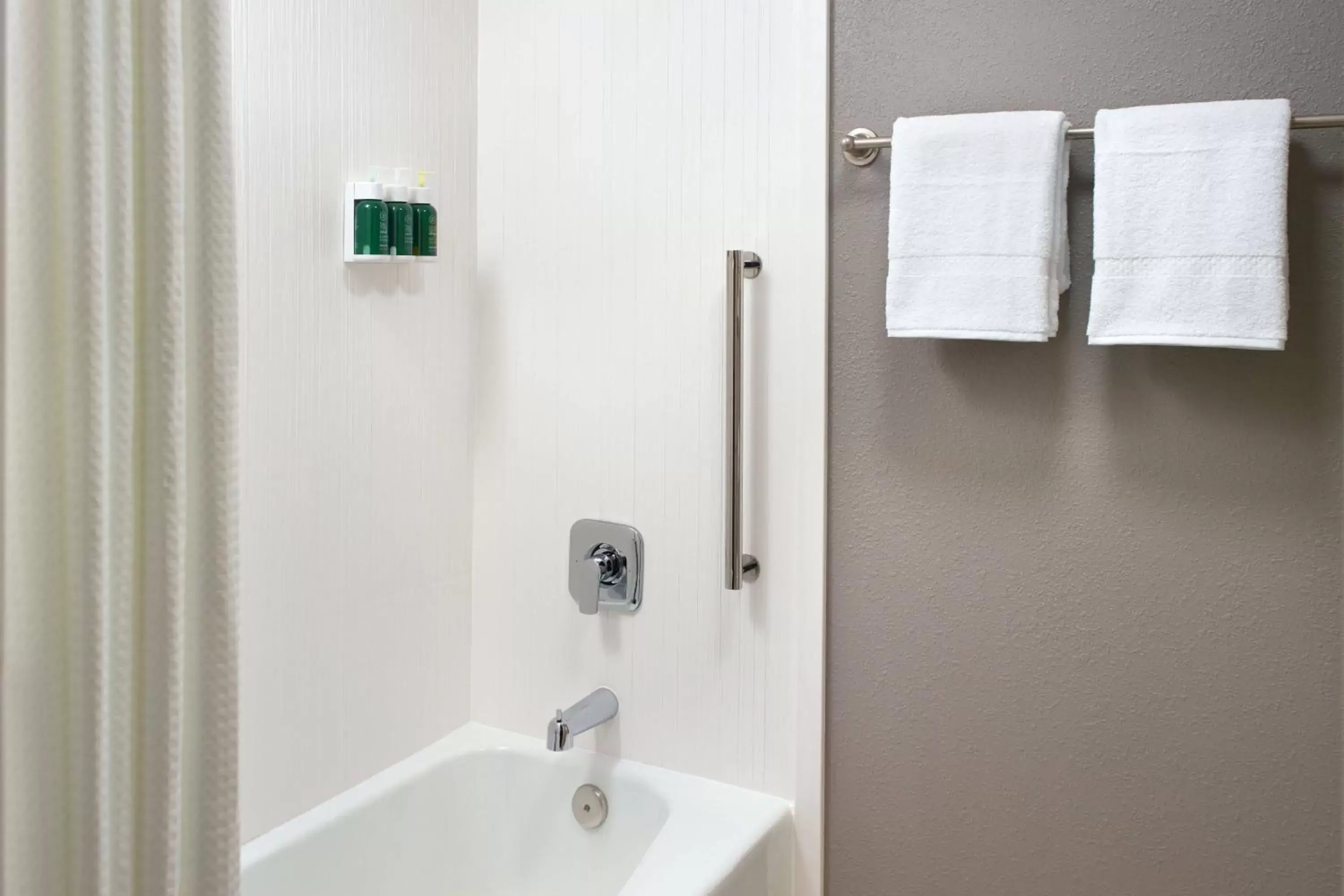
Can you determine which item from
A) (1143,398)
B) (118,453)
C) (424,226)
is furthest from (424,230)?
(1143,398)

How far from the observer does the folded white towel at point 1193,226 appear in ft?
4.14

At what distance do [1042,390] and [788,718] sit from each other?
0.66m

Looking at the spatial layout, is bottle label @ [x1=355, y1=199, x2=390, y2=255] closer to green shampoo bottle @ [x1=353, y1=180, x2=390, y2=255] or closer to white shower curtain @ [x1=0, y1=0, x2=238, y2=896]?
green shampoo bottle @ [x1=353, y1=180, x2=390, y2=255]

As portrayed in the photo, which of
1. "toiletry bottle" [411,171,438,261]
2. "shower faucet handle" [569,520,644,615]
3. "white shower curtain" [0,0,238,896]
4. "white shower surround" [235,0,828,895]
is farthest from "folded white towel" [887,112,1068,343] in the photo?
"white shower curtain" [0,0,238,896]

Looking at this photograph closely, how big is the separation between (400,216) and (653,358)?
0.46m

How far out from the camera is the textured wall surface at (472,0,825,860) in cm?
166

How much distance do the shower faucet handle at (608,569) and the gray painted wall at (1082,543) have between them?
361mm

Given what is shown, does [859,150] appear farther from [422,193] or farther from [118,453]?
[118,453]

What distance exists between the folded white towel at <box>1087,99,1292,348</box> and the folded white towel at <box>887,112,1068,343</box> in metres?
0.06

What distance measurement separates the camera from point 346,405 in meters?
1.69

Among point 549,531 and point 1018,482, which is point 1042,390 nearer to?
point 1018,482

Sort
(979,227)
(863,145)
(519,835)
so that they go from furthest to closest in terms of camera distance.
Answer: (519,835)
(863,145)
(979,227)

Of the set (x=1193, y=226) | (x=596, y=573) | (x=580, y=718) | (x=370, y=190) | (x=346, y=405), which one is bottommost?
(x=580, y=718)

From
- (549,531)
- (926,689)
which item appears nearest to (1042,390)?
(926,689)
